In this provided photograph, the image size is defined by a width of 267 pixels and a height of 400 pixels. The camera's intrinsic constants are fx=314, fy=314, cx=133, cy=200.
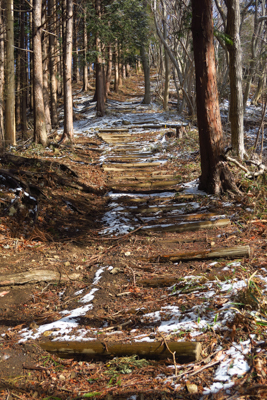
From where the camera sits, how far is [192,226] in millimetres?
5508

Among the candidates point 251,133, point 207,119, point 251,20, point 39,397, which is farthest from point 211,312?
point 251,20

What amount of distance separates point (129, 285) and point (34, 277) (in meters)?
1.20

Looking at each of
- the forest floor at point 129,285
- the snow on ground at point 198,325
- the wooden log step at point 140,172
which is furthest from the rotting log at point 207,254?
the wooden log step at point 140,172

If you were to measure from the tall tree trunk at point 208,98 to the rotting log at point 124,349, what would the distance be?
4520mm

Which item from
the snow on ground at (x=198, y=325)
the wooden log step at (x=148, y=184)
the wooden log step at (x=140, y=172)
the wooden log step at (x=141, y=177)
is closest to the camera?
the snow on ground at (x=198, y=325)

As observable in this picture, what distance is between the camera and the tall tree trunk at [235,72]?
309 inches

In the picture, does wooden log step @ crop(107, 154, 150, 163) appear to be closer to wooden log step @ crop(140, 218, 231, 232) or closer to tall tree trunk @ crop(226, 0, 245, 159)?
tall tree trunk @ crop(226, 0, 245, 159)

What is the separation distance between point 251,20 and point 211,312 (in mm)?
33703

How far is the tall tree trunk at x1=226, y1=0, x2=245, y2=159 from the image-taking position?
7.84m

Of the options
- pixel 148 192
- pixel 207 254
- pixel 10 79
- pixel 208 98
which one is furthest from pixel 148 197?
pixel 10 79

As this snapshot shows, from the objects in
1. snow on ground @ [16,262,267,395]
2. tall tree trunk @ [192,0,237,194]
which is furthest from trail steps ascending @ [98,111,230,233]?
snow on ground @ [16,262,267,395]

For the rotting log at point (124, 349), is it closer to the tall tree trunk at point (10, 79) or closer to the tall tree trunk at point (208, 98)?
the tall tree trunk at point (208, 98)

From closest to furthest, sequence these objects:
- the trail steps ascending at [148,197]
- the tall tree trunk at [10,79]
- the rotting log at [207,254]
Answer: the rotting log at [207,254] → the trail steps ascending at [148,197] → the tall tree trunk at [10,79]

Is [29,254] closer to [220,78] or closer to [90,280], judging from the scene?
[90,280]
